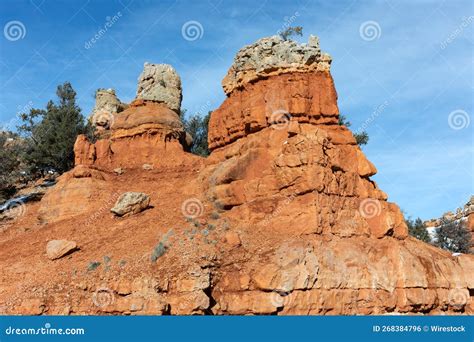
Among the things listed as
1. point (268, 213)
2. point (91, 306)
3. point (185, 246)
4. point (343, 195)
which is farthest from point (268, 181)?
point (91, 306)

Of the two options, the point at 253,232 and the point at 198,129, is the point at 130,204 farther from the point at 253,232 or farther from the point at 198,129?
the point at 198,129

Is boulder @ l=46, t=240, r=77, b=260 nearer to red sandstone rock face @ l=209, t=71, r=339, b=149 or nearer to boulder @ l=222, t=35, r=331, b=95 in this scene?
red sandstone rock face @ l=209, t=71, r=339, b=149

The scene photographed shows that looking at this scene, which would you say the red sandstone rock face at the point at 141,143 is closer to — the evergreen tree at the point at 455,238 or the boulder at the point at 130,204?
the boulder at the point at 130,204

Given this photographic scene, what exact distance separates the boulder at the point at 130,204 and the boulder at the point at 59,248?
324 cm

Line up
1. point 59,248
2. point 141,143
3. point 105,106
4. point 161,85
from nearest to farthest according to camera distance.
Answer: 1. point 59,248
2. point 141,143
3. point 161,85
4. point 105,106

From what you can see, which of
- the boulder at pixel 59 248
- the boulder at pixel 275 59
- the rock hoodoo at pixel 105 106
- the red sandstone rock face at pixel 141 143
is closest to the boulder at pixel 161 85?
the red sandstone rock face at pixel 141 143

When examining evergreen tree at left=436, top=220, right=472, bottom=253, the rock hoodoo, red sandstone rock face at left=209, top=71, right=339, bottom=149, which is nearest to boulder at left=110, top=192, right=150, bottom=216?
red sandstone rock face at left=209, top=71, right=339, bottom=149

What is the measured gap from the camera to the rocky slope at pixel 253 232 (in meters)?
19.4

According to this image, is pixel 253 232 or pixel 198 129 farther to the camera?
pixel 198 129

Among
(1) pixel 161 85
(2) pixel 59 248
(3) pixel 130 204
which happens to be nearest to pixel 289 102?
(3) pixel 130 204

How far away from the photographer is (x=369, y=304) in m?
20.1

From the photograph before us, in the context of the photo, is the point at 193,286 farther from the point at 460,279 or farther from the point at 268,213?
the point at 460,279

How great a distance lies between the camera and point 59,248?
23.1 meters

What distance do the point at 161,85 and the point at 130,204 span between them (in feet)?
46.1
